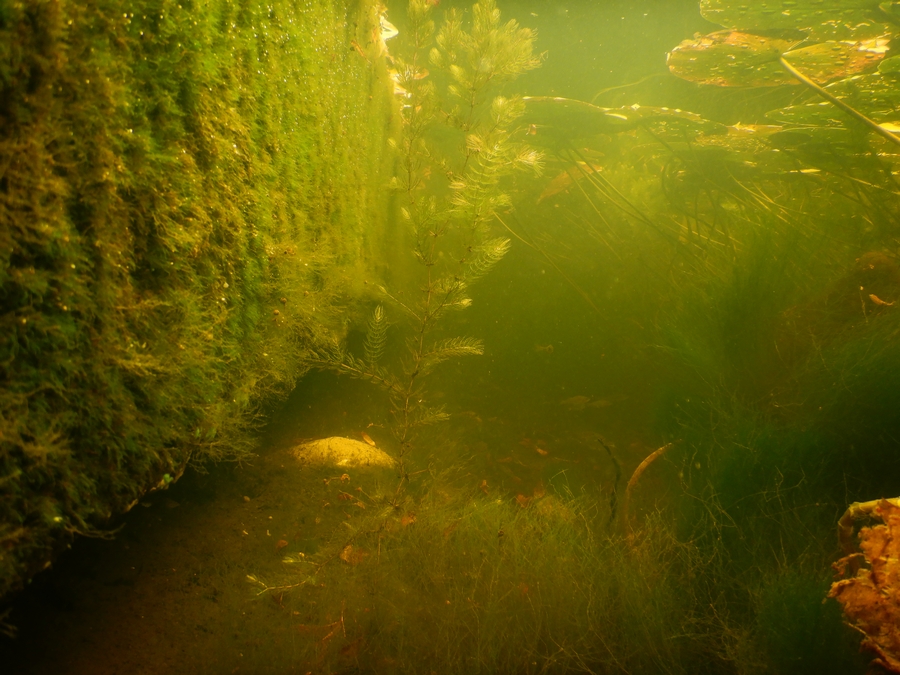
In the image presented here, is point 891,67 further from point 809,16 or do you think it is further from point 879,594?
point 879,594

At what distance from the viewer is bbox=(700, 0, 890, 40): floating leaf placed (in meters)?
6.04

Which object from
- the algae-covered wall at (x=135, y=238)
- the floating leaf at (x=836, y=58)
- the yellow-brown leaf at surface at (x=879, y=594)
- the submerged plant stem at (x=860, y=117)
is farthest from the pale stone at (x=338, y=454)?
the floating leaf at (x=836, y=58)

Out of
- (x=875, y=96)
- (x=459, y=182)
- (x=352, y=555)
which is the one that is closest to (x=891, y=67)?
(x=875, y=96)

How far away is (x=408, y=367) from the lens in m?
5.13

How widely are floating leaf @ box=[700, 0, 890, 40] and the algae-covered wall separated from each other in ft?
22.2

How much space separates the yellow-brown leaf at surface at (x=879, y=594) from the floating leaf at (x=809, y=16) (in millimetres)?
7425

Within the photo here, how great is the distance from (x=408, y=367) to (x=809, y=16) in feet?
25.3

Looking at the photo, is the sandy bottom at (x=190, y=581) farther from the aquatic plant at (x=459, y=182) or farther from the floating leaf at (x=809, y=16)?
the floating leaf at (x=809, y=16)

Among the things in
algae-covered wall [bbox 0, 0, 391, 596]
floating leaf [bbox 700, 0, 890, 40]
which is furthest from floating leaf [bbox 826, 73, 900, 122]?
algae-covered wall [bbox 0, 0, 391, 596]

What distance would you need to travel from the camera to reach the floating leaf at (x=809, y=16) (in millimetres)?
6035

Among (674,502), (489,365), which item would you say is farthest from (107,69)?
(489,365)

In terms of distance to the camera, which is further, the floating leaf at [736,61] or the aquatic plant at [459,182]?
the floating leaf at [736,61]

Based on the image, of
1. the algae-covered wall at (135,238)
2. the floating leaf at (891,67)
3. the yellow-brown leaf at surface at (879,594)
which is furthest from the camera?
the floating leaf at (891,67)

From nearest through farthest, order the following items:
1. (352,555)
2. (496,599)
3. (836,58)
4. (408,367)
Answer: (496,599) < (352,555) < (408,367) < (836,58)
